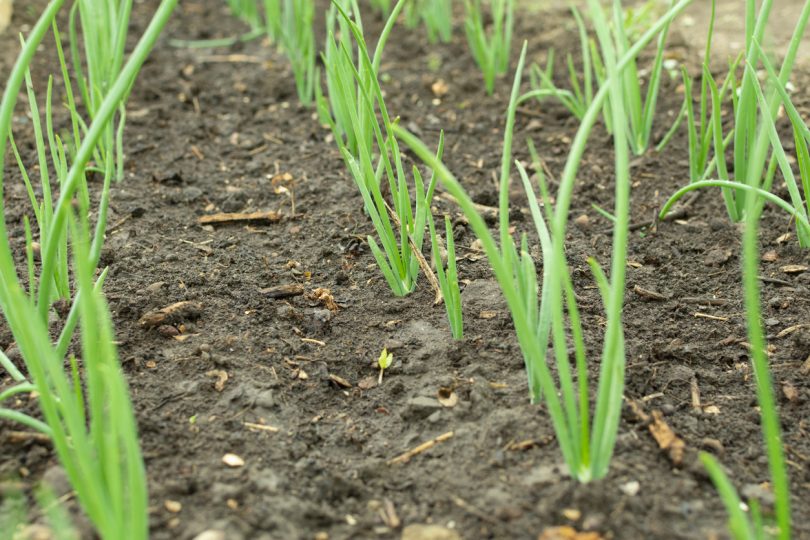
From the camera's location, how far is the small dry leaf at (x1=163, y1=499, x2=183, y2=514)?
1.21 meters

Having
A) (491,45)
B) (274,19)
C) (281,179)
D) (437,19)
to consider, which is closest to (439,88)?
(491,45)

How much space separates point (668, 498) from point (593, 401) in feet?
0.74

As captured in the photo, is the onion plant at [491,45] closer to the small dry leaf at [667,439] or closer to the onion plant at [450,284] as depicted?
the onion plant at [450,284]

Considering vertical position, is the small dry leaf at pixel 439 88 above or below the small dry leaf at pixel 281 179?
above

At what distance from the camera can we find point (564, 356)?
1147 mm

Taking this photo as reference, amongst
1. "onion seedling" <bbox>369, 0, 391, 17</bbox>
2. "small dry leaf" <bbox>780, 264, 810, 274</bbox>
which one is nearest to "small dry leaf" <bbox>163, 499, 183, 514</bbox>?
"small dry leaf" <bbox>780, 264, 810, 274</bbox>

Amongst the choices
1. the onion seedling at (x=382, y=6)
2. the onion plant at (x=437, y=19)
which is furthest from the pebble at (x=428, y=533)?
the onion seedling at (x=382, y=6)

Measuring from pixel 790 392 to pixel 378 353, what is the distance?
723 millimetres

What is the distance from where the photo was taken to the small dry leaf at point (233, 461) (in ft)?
4.29

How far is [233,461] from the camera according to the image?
1.31m

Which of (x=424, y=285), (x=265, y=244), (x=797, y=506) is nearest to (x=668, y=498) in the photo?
(x=797, y=506)

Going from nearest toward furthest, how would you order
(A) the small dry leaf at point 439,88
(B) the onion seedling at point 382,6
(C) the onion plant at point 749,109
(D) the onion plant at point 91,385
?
(D) the onion plant at point 91,385
(C) the onion plant at point 749,109
(A) the small dry leaf at point 439,88
(B) the onion seedling at point 382,6

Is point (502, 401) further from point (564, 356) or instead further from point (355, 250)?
point (355, 250)

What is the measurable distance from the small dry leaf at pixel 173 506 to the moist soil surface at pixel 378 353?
0.01m
